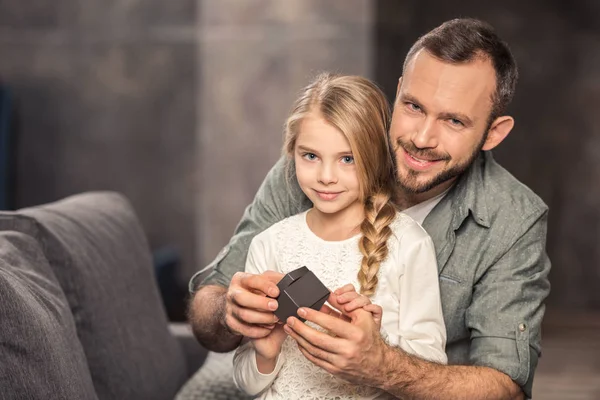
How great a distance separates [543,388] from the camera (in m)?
4.34

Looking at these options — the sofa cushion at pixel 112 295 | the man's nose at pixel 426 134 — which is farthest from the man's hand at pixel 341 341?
the sofa cushion at pixel 112 295

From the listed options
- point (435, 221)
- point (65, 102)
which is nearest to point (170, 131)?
point (65, 102)

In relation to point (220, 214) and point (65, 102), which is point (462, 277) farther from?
point (65, 102)

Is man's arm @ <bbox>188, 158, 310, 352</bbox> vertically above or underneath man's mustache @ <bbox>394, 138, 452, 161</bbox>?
underneath

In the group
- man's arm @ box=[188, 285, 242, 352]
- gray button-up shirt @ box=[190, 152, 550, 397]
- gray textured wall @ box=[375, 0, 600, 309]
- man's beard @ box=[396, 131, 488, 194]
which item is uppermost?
man's beard @ box=[396, 131, 488, 194]

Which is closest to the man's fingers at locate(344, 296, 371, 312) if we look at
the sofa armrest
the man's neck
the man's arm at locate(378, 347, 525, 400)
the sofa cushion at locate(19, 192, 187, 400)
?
the man's arm at locate(378, 347, 525, 400)

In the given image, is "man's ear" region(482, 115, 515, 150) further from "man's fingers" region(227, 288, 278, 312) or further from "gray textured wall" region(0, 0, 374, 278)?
"gray textured wall" region(0, 0, 374, 278)

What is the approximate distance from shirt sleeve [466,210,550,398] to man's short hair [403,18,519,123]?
27 centimetres

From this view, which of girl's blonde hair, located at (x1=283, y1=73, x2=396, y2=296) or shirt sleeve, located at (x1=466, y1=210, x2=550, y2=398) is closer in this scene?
girl's blonde hair, located at (x1=283, y1=73, x2=396, y2=296)

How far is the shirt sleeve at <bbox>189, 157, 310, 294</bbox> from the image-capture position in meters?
1.99

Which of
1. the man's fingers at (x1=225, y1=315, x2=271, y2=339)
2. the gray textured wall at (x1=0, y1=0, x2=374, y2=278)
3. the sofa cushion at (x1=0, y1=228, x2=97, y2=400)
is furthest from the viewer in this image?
the gray textured wall at (x1=0, y1=0, x2=374, y2=278)

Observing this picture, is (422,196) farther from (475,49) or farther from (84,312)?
(84,312)

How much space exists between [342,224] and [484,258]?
366 mm

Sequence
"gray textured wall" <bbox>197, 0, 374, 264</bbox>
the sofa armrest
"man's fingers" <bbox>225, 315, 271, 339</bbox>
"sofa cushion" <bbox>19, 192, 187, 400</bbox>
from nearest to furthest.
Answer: "man's fingers" <bbox>225, 315, 271, 339</bbox> → "sofa cushion" <bbox>19, 192, 187, 400</bbox> → the sofa armrest → "gray textured wall" <bbox>197, 0, 374, 264</bbox>
